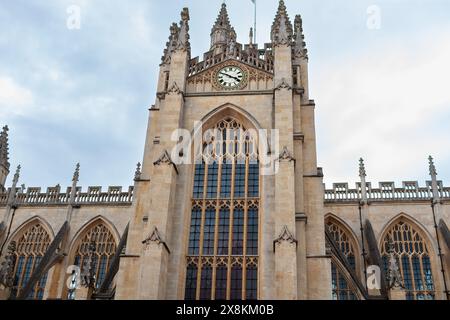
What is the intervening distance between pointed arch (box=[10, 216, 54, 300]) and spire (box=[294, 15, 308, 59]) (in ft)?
66.1

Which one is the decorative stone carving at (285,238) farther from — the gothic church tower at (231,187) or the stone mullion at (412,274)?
the stone mullion at (412,274)

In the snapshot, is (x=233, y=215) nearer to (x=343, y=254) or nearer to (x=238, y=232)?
(x=238, y=232)

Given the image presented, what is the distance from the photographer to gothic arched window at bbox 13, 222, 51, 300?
109ft

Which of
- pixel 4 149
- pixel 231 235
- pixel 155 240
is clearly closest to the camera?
pixel 155 240

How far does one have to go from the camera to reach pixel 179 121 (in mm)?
26578

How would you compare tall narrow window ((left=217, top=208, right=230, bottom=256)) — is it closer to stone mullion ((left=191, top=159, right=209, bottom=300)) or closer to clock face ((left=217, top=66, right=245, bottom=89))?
stone mullion ((left=191, top=159, right=209, bottom=300))

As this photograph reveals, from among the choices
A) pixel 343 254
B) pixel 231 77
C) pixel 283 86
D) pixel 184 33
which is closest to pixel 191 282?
pixel 343 254

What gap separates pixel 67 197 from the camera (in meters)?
36.5

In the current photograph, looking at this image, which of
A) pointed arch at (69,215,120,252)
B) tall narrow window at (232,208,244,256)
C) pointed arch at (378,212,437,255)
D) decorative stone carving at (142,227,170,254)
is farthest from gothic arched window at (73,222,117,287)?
pointed arch at (378,212,437,255)

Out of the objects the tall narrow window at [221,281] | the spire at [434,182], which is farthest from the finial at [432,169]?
the tall narrow window at [221,281]

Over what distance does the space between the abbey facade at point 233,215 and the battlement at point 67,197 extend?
0.10 metres

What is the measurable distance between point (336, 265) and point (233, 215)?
7.07 m

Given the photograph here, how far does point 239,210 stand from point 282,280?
15.4 feet
